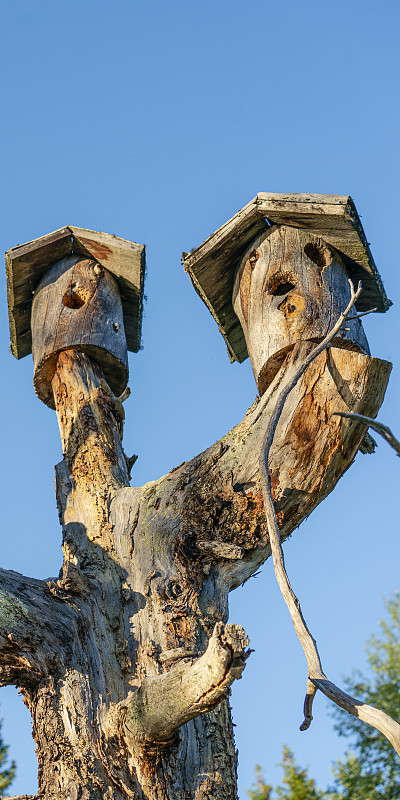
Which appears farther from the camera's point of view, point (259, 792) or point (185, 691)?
point (259, 792)

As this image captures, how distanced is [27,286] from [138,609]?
7.45 feet

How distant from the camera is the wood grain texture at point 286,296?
3699mm

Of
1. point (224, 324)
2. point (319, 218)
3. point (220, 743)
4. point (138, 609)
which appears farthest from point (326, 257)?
point (220, 743)

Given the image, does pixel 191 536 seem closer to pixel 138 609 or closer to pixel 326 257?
pixel 138 609

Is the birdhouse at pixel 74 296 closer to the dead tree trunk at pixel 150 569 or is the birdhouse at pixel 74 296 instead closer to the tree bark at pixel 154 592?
the dead tree trunk at pixel 150 569

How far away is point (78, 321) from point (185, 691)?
92.8 inches

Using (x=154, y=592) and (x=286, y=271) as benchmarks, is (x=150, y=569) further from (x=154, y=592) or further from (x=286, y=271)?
(x=286, y=271)

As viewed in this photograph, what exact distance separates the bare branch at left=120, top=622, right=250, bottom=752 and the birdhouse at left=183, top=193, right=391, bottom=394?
171 cm

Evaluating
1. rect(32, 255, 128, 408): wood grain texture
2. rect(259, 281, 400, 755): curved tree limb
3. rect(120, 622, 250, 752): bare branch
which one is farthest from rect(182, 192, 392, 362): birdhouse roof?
rect(120, 622, 250, 752): bare branch

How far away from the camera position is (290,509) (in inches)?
131

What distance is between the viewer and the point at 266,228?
4.21 metres

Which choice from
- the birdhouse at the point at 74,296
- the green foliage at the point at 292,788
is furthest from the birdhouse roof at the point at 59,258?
the green foliage at the point at 292,788

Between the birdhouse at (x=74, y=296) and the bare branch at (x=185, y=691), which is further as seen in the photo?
the birdhouse at (x=74, y=296)

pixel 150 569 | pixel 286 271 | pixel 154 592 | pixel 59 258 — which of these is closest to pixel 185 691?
pixel 154 592
